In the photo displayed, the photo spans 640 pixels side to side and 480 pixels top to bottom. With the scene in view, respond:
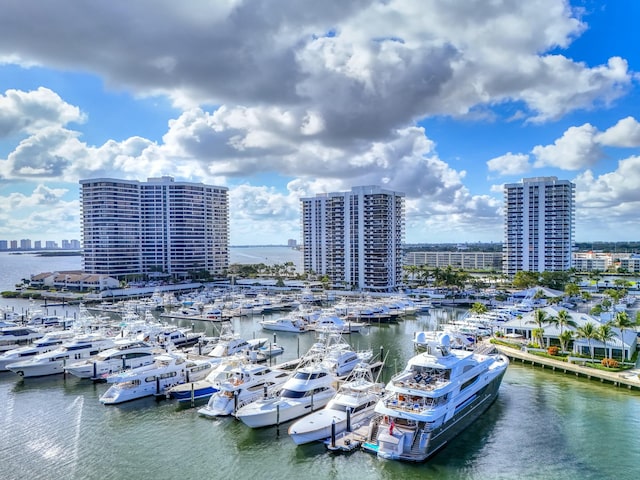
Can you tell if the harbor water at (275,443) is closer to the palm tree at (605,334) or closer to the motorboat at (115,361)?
the motorboat at (115,361)

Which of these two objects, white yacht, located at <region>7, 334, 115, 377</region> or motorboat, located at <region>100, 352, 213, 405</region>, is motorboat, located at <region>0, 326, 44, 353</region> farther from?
motorboat, located at <region>100, 352, 213, 405</region>

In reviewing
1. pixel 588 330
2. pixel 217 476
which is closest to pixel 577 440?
pixel 588 330

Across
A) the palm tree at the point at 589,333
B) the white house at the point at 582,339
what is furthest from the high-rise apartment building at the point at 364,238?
the palm tree at the point at 589,333

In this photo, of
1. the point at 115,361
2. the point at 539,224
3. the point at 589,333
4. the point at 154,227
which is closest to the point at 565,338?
the point at 589,333

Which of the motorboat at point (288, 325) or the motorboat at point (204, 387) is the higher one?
the motorboat at point (204, 387)

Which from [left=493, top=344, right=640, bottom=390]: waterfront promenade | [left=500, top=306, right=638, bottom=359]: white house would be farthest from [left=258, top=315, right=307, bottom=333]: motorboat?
[left=493, top=344, right=640, bottom=390]: waterfront promenade
